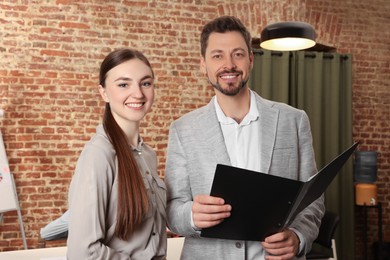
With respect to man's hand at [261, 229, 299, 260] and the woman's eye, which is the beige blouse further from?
man's hand at [261, 229, 299, 260]

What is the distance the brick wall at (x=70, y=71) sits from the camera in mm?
4809

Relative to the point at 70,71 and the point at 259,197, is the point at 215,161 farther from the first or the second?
the point at 70,71

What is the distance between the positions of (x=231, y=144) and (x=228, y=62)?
319 mm

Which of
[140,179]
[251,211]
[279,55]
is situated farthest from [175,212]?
[279,55]

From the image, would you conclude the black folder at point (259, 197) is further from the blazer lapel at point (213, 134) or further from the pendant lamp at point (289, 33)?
the pendant lamp at point (289, 33)

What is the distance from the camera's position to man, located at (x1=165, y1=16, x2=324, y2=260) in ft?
5.79

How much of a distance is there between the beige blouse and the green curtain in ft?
13.5

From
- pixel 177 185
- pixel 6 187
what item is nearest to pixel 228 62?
pixel 177 185

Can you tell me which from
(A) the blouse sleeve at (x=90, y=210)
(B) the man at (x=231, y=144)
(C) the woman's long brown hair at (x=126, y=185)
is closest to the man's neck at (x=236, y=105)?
(B) the man at (x=231, y=144)

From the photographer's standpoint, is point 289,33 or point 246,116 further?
point 289,33

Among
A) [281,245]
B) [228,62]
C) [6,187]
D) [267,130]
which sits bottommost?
[6,187]

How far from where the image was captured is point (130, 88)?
5.74 feet

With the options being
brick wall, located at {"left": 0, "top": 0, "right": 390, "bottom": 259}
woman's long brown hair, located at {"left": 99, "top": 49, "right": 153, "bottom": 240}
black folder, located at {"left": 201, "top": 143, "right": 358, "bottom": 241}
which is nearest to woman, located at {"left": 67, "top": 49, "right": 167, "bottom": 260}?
woman's long brown hair, located at {"left": 99, "top": 49, "right": 153, "bottom": 240}

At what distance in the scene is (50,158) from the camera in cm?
489
